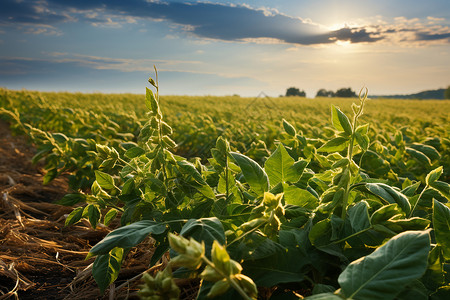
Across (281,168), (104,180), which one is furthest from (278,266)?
(104,180)

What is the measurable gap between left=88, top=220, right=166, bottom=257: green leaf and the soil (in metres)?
0.60

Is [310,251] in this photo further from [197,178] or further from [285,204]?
[197,178]

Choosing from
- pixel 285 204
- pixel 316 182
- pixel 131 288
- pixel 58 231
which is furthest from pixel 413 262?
pixel 58 231

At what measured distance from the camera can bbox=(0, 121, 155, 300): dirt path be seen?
2086 mm

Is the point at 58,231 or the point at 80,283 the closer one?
the point at 80,283

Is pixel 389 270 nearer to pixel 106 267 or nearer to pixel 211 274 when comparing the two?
pixel 211 274

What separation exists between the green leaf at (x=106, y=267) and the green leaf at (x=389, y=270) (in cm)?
91

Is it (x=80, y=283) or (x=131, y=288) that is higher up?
(x=131, y=288)

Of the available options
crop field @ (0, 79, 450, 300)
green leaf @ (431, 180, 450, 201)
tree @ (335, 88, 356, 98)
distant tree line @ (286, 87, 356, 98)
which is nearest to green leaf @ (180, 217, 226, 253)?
crop field @ (0, 79, 450, 300)

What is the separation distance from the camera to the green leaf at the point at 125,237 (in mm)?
1025

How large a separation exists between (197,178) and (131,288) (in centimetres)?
86

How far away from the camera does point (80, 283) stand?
7.06 feet

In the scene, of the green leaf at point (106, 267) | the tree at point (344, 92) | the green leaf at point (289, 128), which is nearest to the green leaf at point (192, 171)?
the green leaf at point (106, 267)

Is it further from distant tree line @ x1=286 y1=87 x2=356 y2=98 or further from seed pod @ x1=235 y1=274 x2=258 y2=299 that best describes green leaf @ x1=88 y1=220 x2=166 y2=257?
distant tree line @ x1=286 y1=87 x2=356 y2=98
